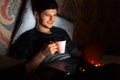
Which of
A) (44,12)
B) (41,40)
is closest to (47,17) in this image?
(44,12)

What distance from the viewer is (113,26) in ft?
7.18

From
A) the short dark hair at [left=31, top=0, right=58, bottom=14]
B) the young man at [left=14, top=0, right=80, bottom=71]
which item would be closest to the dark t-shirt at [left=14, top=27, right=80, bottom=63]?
the young man at [left=14, top=0, right=80, bottom=71]

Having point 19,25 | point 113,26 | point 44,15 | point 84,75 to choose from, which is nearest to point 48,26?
point 44,15

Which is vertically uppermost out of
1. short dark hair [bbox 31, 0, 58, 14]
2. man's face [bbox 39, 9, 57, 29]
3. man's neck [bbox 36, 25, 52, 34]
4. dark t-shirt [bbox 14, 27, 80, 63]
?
short dark hair [bbox 31, 0, 58, 14]

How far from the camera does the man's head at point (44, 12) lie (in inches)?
62.2

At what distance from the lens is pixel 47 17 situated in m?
1.60

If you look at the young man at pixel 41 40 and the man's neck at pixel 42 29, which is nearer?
the young man at pixel 41 40

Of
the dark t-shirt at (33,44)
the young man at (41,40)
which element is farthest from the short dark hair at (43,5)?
the dark t-shirt at (33,44)

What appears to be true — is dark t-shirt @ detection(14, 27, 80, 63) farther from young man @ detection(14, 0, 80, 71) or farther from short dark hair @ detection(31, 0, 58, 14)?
short dark hair @ detection(31, 0, 58, 14)

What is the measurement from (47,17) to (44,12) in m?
0.04

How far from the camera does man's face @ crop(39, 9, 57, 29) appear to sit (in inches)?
62.5

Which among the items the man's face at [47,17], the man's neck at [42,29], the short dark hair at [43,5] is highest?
the short dark hair at [43,5]

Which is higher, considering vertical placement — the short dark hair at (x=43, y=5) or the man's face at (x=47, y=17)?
the short dark hair at (x=43, y=5)

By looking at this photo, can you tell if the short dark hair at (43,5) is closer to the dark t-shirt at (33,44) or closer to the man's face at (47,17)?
the man's face at (47,17)
